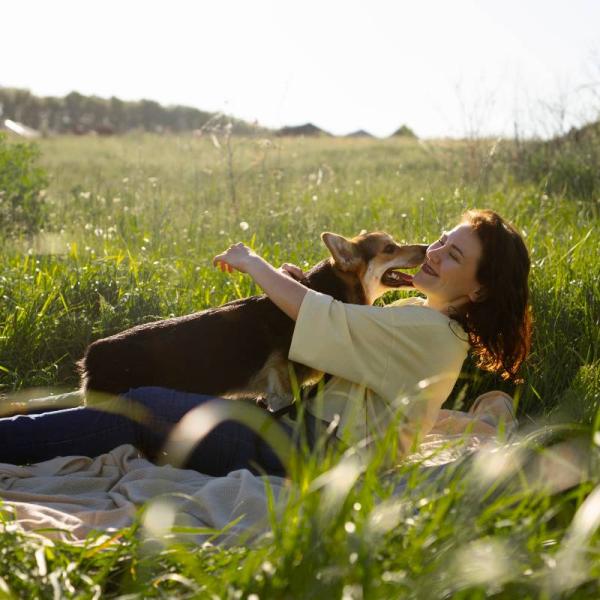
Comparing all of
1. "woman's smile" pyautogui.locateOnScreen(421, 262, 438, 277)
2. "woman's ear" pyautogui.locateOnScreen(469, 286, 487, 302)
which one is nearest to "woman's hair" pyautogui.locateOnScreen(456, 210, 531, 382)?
"woman's ear" pyautogui.locateOnScreen(469, 286, 487, 302)

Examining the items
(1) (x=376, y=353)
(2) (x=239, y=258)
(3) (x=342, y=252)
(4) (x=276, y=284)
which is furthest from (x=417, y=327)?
(3) (x=342, y=252)

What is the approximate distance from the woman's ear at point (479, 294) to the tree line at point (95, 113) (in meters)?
27.0

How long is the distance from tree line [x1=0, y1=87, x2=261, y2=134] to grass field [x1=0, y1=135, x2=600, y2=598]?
20.0 m

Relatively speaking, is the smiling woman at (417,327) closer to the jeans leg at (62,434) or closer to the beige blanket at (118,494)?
the beige blanket at (118,494)

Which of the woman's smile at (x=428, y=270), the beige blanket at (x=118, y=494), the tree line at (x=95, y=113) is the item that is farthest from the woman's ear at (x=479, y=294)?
the tree line at (x=95, y=113)

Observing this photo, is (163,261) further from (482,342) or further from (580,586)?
(580,586)

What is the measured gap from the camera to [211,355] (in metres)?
4.14

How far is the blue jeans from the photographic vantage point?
143 inches

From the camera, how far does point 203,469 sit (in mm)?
3703

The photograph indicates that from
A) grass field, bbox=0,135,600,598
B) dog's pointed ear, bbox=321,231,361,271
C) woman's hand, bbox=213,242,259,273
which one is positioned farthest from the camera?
dog's pointed ear, bbox=321,231,361,271

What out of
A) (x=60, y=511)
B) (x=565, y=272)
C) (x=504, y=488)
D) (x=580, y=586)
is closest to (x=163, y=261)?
(x=565, y=272)

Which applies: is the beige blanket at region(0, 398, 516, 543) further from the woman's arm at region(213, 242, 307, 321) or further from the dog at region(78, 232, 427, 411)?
the woman's arm at region(213, 242, 307, 321)

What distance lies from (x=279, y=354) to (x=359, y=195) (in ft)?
15.5

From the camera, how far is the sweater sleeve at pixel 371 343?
11.8 ft
